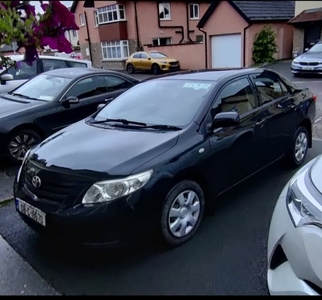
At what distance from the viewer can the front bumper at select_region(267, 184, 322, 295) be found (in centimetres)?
179

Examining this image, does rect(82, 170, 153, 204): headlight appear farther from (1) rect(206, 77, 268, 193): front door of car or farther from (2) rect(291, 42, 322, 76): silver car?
(2) rect(291, 42, 322, 76): silver car

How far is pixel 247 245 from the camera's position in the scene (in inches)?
117

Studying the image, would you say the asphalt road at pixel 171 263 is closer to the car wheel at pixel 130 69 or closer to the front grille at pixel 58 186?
the front grille at pixel 58 186

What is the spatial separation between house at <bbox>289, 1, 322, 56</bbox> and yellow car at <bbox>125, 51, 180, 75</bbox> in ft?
23.3

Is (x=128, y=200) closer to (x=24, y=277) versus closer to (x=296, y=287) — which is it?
(x=24, y=277)

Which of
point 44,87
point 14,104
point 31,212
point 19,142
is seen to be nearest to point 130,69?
point 44,87

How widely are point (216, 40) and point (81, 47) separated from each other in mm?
16160

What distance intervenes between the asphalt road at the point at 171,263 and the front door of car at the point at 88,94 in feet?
8.42

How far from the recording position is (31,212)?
2.75 meters

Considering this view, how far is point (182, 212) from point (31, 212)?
130cm

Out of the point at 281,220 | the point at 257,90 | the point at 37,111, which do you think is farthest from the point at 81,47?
the point at 281,220

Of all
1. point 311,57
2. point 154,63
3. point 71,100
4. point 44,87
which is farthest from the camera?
point 154,63

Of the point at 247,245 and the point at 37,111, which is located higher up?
the point at 37,111

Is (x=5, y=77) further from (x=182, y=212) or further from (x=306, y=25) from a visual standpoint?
(x=306, y=25)
